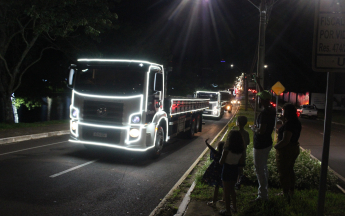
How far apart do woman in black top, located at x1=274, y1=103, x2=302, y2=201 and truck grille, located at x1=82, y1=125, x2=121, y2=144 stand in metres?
4.69

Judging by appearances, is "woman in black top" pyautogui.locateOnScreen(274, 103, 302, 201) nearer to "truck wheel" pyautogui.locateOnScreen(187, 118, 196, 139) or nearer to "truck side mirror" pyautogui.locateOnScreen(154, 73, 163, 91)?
"truck side mirror" pyautogui.locateOnScreen(154, 73, 163, 91)

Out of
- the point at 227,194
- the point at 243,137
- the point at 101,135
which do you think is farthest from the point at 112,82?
the point at 227,194

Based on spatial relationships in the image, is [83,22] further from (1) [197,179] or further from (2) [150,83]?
(1) [197,179]

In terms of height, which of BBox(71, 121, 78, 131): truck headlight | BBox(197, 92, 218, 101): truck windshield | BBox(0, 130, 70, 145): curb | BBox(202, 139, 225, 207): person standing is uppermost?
BBox(197, 92, 218, 101): truck windshield

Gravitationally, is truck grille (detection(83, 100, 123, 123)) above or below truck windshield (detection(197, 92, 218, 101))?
below

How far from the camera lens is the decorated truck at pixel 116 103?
8602mm

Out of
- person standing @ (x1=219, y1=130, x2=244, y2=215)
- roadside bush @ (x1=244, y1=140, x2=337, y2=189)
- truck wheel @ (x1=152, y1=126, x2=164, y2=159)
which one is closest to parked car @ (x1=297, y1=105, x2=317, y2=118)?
truck wheel @ (x1=152, y1=126, x2=164, y2=159)

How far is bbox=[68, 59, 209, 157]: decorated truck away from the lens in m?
8.60

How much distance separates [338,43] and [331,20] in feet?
0.83

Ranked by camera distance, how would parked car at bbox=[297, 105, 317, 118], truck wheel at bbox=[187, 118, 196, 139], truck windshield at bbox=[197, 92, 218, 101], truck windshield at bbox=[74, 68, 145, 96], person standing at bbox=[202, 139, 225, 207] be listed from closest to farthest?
1. person standing at bbox=[202, 139, 225, 207]
2. truck windshield at bbox=[74, 68, 145, 96]
3. truck wheel at bbox=[187, 118, 196, 139]
4. truck windshield at bbox=[197, 92, 218, 101]
5. parked car at bbox=[297, 105, 317, 118]

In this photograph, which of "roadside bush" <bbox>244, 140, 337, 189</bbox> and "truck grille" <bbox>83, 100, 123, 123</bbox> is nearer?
"roadside bush" <bbox>244, 140, 337, 189</bbox>

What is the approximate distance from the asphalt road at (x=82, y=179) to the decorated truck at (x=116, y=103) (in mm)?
684

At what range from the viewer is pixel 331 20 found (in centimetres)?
329

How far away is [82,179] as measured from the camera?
7051 millimetres
